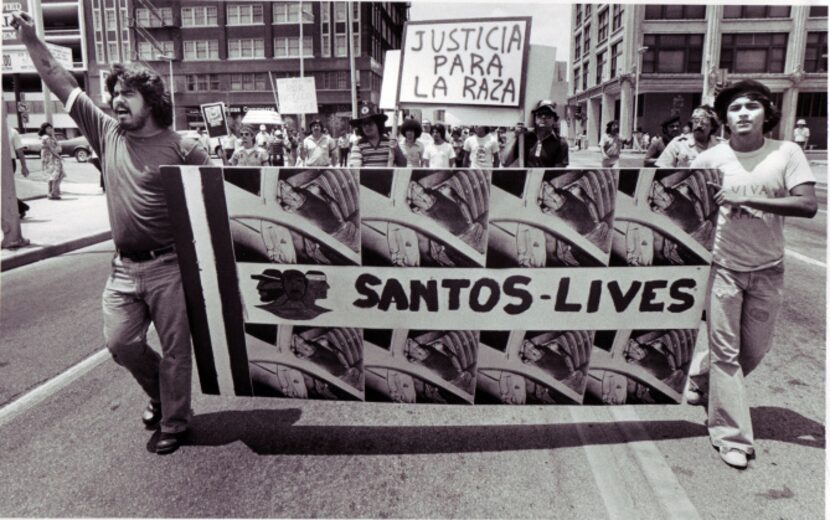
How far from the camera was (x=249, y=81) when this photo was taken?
64.1m

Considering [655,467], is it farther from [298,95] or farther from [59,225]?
[298,95]

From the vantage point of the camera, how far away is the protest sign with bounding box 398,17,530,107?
666 centimetres

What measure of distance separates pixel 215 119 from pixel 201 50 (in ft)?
181

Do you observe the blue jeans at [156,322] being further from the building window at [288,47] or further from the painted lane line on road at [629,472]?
the building window at [288,47]

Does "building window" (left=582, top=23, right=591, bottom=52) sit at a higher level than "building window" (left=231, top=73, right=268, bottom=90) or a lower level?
higher

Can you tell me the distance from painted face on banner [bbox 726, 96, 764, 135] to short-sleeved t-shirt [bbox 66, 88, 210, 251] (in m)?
2.92

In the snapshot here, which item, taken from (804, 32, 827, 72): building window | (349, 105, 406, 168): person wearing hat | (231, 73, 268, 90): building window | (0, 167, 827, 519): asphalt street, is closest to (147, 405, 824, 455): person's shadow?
(0, 167, 827, 519): asphalt street

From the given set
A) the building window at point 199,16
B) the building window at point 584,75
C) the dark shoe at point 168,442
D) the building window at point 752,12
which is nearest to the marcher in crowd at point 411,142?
the dark shoe at point 168,442

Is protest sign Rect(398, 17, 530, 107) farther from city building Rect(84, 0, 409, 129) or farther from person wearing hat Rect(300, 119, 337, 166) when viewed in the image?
city building Rect(84, 0, 409, 129)

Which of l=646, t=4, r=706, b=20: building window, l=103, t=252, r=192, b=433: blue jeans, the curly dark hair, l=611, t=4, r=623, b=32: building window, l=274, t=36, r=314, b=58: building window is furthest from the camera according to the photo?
l=274, t=36, r=314, b=58: building window

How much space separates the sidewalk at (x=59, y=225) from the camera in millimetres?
9934

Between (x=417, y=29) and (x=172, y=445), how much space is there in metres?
4.98

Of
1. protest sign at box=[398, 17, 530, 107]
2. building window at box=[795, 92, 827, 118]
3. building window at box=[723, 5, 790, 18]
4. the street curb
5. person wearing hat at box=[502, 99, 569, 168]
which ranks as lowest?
the street curb

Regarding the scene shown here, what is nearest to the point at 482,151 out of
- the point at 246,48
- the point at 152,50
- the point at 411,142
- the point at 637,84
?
the point at 411,142
